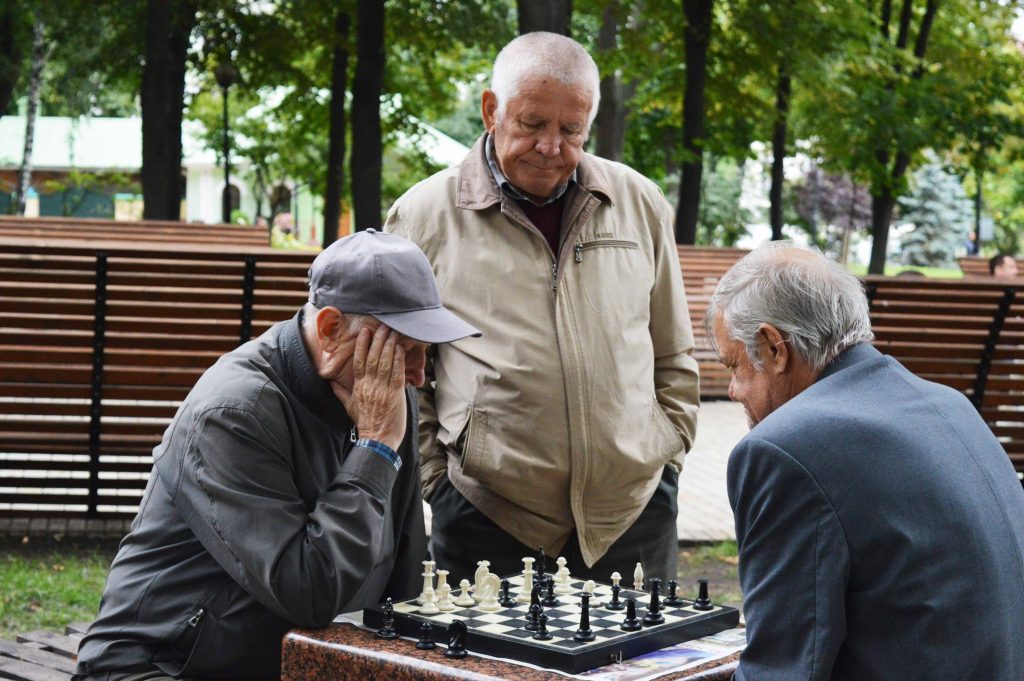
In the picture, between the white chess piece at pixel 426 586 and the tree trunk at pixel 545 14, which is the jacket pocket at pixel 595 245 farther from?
the tree trunk at pixel 545 14

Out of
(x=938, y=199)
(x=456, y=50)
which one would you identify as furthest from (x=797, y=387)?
(x=938, y=199)

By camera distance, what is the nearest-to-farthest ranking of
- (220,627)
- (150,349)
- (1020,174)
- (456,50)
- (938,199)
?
(220,627), (150,349), (456,50), (1020,174), (938,199)

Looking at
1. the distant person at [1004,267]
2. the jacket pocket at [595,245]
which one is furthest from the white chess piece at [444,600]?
the distant person at [1004,267]

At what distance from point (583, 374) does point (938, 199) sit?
66730 millimetres

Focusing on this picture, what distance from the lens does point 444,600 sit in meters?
3.14

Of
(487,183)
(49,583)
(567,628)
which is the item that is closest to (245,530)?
(567,628)

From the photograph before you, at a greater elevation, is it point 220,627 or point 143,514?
point 143,514

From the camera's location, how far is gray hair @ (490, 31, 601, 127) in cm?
409

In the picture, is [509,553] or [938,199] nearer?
[509,553]

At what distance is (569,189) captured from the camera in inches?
170

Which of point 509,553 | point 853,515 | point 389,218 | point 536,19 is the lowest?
point 509,553

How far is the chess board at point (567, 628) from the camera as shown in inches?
109

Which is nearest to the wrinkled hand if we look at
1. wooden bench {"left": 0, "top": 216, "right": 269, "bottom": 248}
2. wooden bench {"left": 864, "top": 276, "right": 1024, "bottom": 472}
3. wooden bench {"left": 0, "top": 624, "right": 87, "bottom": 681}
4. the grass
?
wooden bench {"left": 0, "top": 624, "right": 87, "bottom": 681}

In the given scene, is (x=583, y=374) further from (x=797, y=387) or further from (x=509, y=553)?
(x=797, y=387)
